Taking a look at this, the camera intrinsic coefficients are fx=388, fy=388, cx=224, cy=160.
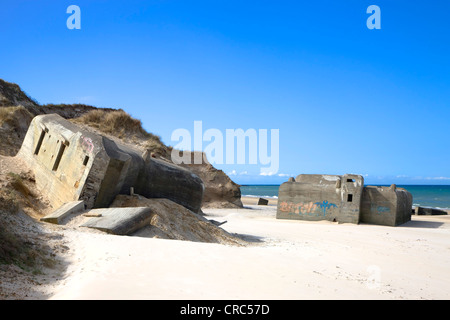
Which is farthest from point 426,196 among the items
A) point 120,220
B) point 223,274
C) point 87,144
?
point 223,274

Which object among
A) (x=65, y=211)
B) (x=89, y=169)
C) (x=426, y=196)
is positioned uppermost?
(x=89, y=169)

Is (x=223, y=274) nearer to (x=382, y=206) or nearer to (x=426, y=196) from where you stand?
(x=382, y=206)

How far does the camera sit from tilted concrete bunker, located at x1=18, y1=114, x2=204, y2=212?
852 cm

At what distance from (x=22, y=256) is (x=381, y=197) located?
15.2 meters

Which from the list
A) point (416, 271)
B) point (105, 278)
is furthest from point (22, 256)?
point (416, 271)

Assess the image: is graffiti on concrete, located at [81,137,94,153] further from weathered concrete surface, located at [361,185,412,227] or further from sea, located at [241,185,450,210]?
sea, located at [241,185,450,210]

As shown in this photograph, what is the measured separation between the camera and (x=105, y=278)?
4.18 meters

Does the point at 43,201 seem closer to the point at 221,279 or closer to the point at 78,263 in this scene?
the point at 78,263

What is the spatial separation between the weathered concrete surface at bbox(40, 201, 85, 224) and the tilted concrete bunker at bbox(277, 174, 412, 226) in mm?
11554

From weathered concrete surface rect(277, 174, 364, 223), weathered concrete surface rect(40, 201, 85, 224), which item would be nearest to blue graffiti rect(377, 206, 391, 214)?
weathered concrete surface rect(277, 174, 364, 223)

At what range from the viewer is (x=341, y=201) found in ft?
55.7

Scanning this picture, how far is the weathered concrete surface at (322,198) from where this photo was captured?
1677cm

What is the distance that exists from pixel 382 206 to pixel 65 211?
A: 13489 mm
